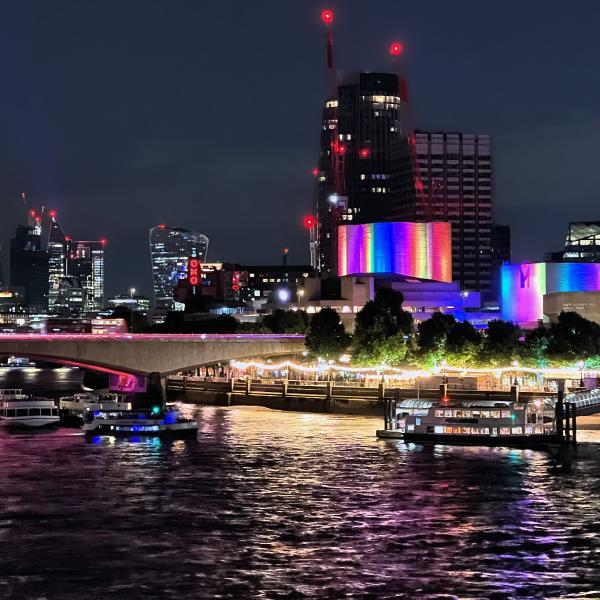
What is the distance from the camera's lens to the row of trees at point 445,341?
4978 inches

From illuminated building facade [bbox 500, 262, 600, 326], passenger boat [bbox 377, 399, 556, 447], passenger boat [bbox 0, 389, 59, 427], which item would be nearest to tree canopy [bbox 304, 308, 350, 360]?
passenger boat [bbox 0, 389, 59, 427]

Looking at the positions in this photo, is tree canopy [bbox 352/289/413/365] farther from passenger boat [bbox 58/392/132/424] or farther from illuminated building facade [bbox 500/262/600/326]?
illuminated building facade [bbox 500/262/600/326]

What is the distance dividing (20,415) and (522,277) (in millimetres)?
108102

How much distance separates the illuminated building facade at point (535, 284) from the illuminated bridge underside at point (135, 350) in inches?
2723

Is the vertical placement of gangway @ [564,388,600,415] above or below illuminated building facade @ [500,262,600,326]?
below

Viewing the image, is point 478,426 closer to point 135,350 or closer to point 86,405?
point 86,405

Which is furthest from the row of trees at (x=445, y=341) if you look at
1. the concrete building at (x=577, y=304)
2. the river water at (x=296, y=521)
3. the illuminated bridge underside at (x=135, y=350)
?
the river water at (x=296, y=521)

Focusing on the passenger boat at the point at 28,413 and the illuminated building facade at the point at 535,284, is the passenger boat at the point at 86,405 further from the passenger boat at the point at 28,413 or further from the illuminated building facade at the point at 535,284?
the illuminated building facade at the point at 535,284

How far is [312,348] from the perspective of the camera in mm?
143500

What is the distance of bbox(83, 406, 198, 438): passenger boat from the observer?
90125 millimetres

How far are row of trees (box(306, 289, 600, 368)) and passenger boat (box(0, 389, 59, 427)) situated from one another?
145ft

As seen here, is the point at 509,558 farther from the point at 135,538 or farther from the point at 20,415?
the point at 20,415

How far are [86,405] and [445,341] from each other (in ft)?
151

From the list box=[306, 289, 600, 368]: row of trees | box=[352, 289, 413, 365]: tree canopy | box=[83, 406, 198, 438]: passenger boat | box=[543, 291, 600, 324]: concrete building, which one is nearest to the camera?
box=[83, 406, 198, 438]: passenger boat
